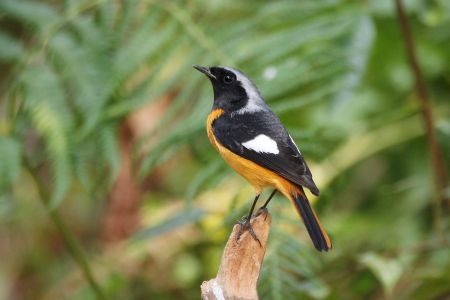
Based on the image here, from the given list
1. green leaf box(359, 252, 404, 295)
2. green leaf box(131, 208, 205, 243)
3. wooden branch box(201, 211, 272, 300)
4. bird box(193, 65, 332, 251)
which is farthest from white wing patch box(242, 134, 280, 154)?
green leaf box(131, 208, 205, 243)

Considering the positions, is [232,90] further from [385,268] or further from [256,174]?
[385,268]

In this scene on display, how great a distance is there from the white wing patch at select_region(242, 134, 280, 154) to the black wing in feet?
0.04

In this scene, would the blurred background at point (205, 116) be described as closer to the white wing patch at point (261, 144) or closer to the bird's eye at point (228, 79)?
the bird's eye at point (228, 79)

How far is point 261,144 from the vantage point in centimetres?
300

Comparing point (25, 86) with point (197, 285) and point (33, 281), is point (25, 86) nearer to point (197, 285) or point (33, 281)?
point (197, 285)

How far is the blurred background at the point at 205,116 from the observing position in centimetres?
388

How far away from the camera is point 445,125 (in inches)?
162

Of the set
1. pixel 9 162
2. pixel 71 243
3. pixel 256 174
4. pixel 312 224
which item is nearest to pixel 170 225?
pixel 71 243

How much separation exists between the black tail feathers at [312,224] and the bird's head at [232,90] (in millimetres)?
524

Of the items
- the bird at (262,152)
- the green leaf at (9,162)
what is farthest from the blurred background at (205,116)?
the bird at (262,152)

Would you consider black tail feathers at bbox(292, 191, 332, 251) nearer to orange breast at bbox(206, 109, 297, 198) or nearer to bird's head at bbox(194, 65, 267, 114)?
orange breast at bbox(206, 109, 297, 198)

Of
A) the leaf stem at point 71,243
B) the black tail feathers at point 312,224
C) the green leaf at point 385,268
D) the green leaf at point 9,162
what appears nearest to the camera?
the black tail feathers at point 312,224

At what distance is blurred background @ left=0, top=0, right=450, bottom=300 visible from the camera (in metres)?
3.88

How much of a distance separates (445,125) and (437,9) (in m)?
0.91
